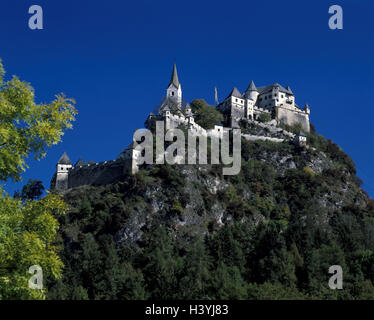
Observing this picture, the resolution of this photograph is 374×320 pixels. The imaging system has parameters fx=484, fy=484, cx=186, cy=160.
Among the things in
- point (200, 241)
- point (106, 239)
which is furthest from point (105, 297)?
point (200, 241)

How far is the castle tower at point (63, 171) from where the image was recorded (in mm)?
72312

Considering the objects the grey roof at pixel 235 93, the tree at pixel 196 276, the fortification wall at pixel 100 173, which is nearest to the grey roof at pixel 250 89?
the grey roof at pixel 235 93

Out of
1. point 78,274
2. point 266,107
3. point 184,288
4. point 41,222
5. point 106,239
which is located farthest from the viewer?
point 266,107

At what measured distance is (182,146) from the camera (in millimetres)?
69125

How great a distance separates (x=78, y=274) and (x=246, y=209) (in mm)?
25571

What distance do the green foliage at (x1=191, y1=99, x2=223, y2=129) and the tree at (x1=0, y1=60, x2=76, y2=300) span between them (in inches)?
2669

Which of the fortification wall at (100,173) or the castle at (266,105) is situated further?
the castle at (266,105)

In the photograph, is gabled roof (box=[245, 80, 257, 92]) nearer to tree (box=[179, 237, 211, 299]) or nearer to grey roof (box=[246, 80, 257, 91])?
grey roof (box=[246, 80, 257, 91])

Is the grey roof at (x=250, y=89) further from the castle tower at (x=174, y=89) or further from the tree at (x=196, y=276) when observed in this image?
the tree at (x=196, y=276)

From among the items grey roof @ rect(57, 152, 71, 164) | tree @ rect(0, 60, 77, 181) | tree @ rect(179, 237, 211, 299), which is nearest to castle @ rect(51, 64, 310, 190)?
grey roof @ rect(57, 152, 71, 164)

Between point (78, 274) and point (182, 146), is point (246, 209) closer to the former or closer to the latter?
point (182, 146)

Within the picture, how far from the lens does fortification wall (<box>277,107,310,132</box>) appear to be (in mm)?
89562

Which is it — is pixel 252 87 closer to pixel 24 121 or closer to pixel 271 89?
pixel 271 89

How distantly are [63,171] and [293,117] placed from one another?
43327mm
